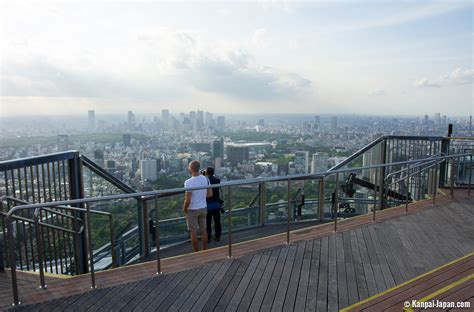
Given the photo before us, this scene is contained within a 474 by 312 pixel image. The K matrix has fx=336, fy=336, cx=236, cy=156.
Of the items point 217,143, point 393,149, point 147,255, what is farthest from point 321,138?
point 147,255

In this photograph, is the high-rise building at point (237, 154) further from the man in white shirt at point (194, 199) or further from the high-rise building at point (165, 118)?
the high-rise building at point (165, 118)

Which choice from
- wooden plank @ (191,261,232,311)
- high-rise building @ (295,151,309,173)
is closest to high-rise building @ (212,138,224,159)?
high-rise building @ (295,151,309,173)

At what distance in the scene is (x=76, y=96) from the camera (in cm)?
1869

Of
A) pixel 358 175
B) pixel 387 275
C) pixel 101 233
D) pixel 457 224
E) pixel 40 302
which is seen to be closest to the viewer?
pixel 40 302

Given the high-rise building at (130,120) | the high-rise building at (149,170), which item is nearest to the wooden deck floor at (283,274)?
the high-rise building at (149,170)

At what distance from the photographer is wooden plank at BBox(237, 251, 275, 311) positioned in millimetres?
3336

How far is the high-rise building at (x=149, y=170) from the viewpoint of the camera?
743 centimetres

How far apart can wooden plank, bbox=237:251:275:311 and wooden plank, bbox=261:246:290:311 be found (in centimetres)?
14

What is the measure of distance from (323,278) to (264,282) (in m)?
0.70

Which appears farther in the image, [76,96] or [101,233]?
[76,96]

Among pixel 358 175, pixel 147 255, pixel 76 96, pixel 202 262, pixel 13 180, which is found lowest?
pixel 147 255

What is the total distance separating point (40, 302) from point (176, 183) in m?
3.60

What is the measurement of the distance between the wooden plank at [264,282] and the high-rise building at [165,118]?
47.9 ft

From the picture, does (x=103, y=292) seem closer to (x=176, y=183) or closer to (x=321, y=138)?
(x=176, y=183)
